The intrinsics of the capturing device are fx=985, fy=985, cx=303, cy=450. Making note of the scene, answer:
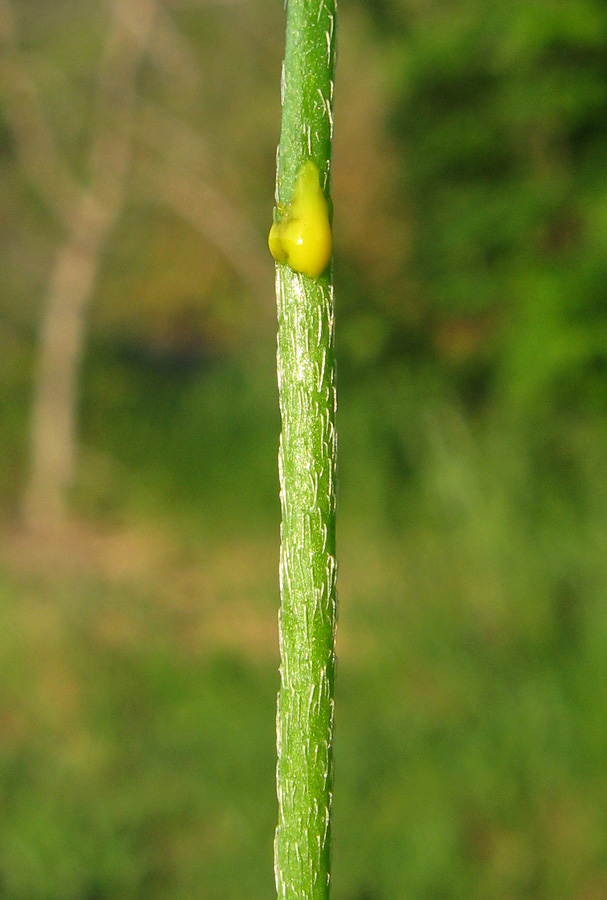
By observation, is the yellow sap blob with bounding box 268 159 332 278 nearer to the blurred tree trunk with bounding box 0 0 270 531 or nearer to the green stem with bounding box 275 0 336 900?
the green stem with bounding box 275 0 336 900

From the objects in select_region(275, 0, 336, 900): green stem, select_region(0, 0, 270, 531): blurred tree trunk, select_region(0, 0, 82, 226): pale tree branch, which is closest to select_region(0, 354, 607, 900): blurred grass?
select_region(0, 0, 270, 531): blurred tree trunk

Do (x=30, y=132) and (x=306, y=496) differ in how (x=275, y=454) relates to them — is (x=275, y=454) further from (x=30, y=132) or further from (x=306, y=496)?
(x=306, y=496)

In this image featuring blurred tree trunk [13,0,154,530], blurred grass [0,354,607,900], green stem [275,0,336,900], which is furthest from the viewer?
blurred tree trunk [13,0,154,530]

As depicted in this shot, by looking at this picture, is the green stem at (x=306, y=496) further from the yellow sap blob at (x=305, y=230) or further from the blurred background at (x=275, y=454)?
the blurred background at (x=275, y=454)

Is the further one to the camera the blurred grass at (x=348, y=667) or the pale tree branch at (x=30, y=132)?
the pale tree branch at (x=30, y=132)

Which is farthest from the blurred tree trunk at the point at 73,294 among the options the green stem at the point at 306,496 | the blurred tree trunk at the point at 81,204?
the green stem at the point at 306,496

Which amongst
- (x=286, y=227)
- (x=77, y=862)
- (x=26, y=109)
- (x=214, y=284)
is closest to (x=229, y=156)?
(x=214, y=284)

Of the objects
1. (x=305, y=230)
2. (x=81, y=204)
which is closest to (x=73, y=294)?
(x=81, y=204)

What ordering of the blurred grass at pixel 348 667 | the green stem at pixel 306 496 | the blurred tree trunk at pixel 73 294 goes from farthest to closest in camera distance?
the blurred tree trunk at pixel 73 294, the blurred grass at pixel 348 667, the green stem at pixel 306 496
